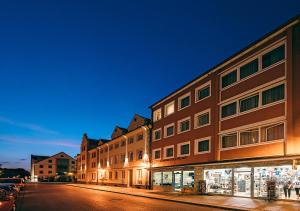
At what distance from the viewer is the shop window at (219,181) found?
99.0ft

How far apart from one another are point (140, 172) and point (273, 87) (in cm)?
2807

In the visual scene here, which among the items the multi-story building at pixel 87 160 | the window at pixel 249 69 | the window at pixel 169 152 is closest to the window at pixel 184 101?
the window at pixel 169 152

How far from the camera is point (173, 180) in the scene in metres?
40.1

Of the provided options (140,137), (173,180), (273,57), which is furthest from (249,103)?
(140,137)

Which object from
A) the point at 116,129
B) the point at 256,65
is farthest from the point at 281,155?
the point at 116,129

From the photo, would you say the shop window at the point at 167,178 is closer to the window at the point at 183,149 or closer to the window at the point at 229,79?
the window at the point at 183,149

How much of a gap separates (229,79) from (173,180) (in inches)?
561

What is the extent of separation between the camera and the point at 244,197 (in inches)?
1098

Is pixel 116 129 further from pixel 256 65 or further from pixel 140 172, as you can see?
pixel 256 65

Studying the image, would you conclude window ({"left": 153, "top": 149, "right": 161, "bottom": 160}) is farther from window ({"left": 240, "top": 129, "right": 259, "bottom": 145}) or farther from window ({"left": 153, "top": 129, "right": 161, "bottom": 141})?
window ({"left": 240, "top": 129, "right": 259, "bottom": 145})

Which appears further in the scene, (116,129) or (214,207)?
(116,129)

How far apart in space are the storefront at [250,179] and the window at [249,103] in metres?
4.66

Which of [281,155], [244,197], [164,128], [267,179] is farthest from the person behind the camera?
[164,128]

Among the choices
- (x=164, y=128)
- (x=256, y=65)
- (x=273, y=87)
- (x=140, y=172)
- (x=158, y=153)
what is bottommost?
(x=140, y=172)
